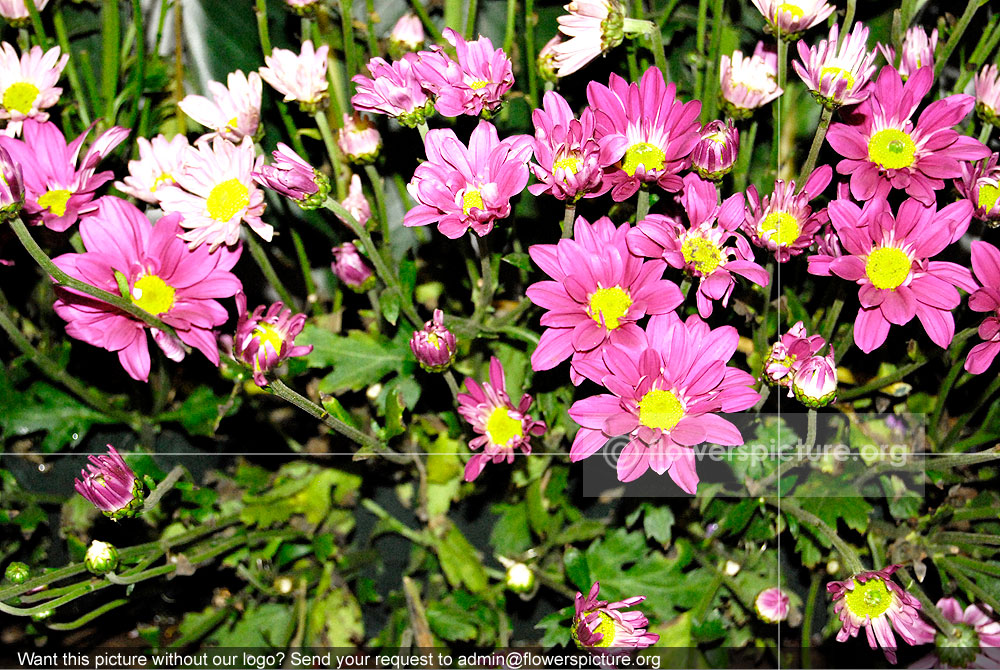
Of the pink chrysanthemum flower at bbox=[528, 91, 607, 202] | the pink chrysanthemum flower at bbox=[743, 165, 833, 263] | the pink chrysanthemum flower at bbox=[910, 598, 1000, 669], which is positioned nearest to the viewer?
the pink chrysanthemum flower at bbox=[528, 91, 607, 202]

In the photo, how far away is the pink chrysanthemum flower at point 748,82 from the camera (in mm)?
1068

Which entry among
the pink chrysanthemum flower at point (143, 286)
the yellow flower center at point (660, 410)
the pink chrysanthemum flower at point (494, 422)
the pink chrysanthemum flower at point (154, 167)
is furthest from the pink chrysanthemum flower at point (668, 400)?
the pink chrysanthemum flower at point (154, 167)

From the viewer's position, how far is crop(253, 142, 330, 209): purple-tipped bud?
90 centimetres

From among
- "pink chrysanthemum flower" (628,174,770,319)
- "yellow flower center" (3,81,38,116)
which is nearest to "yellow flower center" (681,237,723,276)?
"pink chrysanthemum flower" (628,174,770,319)

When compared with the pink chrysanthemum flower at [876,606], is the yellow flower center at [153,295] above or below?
above

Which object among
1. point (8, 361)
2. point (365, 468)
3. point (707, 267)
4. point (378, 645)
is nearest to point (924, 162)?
point (707, 267)

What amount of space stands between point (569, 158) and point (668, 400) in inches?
12.1

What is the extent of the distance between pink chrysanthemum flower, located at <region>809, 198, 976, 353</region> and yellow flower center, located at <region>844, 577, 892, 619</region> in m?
Result: 0.30

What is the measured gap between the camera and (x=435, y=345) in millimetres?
972

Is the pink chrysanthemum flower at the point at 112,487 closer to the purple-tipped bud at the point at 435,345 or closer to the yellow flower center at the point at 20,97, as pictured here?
the purple-tipped bud at the point at 435,345

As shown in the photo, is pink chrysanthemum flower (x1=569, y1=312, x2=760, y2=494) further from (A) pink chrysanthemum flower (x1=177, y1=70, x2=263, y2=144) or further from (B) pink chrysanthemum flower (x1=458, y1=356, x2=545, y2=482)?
(A) pink chrysanthemum flower (x1=177, y1=70, x2=263, y2=144)

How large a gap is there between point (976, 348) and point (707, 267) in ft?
1.24

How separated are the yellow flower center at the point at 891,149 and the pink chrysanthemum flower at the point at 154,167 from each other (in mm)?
948

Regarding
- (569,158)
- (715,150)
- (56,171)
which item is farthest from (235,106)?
(715,150)
